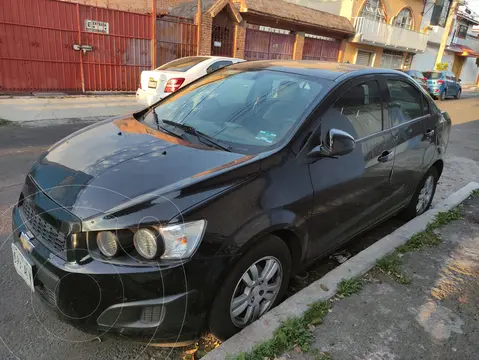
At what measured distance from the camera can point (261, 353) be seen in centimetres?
206

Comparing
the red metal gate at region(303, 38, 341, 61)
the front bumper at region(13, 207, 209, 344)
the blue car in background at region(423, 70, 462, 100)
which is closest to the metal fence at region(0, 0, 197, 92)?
the red metal gate at region(303, 38, 341, 61)

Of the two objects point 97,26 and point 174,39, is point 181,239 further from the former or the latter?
point 174,39

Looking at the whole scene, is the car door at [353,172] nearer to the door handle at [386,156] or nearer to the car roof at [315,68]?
the door handle at [386,156]

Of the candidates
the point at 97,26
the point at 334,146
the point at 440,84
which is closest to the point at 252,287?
the point at 334,146

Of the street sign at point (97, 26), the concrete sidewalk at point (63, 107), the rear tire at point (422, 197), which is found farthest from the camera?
the street sign at point (97, 26)

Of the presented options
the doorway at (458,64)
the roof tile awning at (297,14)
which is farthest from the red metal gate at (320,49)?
the doorway at (458,64)

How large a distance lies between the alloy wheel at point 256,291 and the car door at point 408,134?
1694mm

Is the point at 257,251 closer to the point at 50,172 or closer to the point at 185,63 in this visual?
the point at 50,172

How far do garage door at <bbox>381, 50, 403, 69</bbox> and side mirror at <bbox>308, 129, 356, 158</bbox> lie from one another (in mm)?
27624

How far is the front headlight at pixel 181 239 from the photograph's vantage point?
1886 millimetres

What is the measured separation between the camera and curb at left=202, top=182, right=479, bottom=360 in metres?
2.12

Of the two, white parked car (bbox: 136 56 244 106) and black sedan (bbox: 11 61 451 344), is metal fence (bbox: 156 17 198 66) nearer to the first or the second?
white parked car (bbox: 136 56 244 106)

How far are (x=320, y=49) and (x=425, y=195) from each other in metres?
18.5

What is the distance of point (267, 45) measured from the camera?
17766 millimetres
